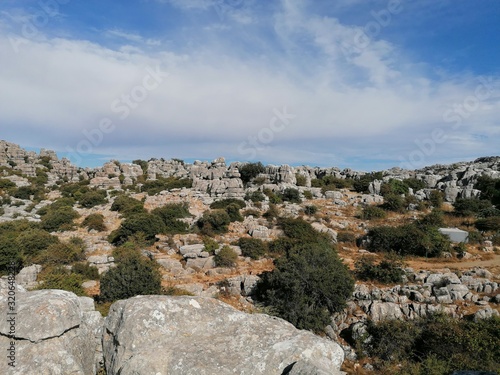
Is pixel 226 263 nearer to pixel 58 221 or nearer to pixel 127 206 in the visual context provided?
pixel 58 221

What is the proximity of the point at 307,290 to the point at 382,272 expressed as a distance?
5.28 meters

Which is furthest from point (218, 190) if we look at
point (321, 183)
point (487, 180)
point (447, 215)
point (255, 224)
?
point (487, 180)

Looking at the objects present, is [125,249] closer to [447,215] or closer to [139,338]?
[139,338]

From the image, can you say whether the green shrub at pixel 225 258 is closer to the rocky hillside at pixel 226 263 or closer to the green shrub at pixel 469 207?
the rocky hillside at pixel 226 263

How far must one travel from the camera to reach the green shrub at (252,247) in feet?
66.1

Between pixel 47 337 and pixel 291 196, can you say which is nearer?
pixel 47 337

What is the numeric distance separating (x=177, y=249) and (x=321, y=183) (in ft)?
100

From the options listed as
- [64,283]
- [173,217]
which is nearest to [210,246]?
[173,217]

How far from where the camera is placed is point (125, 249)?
64.8 ft

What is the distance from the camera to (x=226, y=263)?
1844 cm

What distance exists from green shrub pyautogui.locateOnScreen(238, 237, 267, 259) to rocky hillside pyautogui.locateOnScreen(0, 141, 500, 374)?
9 cm

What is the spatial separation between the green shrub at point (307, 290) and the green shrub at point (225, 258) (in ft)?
12.6

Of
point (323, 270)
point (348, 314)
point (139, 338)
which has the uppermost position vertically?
point (139, 338)

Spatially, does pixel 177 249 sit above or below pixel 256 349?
below
